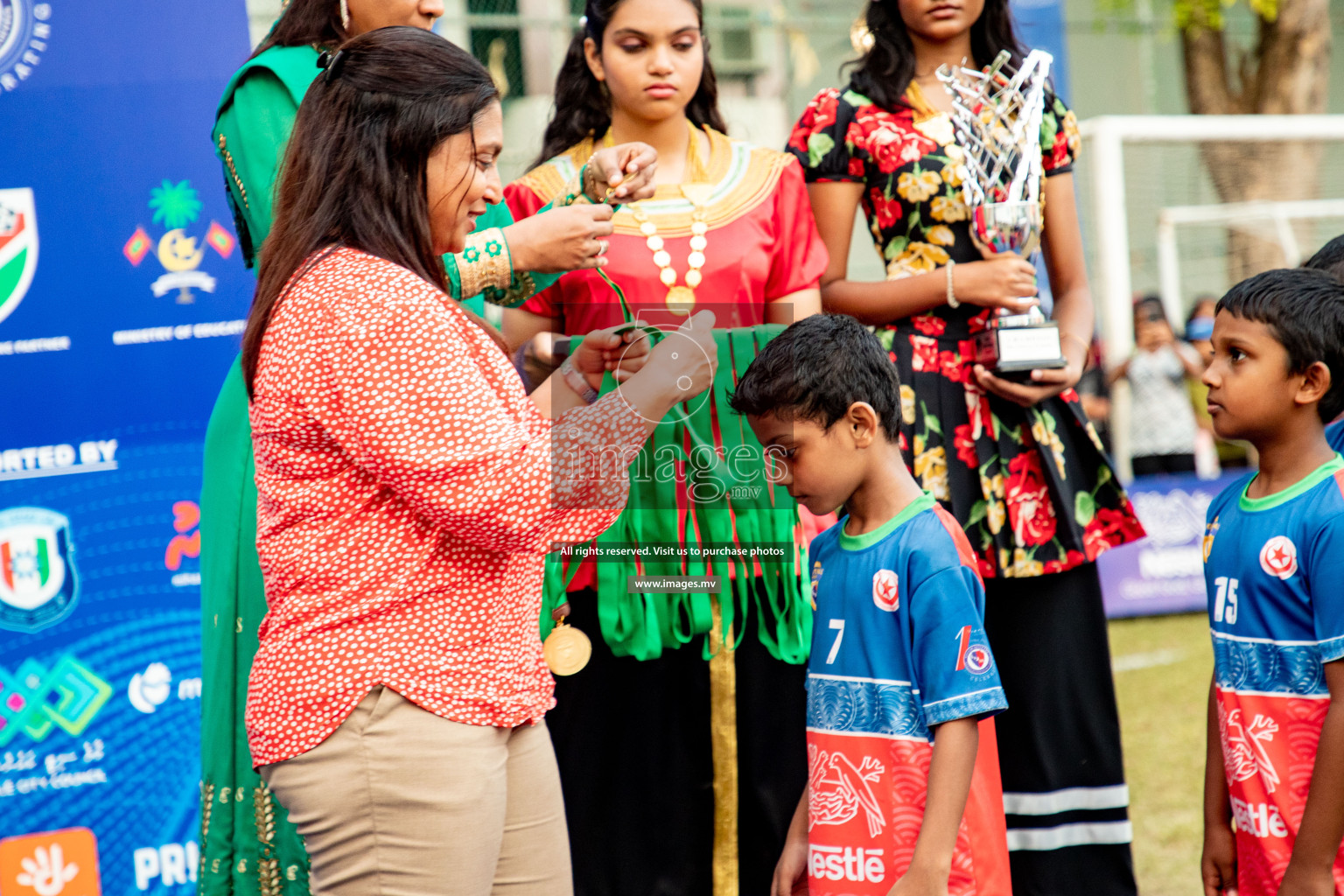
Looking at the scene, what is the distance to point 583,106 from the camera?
8.80ft

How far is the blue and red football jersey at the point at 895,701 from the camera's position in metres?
1.84

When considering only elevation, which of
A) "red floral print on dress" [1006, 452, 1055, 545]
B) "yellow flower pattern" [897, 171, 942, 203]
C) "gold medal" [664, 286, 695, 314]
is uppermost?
"yellow flower pattern" [897, 171, 942, 203]

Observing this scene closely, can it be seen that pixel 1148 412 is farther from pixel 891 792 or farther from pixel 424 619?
pixel 424 619

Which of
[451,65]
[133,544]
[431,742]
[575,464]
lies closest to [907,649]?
[575,464]

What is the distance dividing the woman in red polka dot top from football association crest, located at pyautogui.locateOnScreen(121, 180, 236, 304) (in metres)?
1.58

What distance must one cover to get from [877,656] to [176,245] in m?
Answer: 2.09

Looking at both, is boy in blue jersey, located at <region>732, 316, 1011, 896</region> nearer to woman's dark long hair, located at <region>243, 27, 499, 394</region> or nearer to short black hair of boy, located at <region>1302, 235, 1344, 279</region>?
woman's dark long hair, located at <region>243, 27, 499, 394</region>

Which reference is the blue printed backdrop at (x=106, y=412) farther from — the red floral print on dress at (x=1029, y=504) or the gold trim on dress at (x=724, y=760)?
the red floral print on dress at (x=1029, y=504)

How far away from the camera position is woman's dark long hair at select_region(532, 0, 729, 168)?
2.67 meters

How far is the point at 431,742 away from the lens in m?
1.56

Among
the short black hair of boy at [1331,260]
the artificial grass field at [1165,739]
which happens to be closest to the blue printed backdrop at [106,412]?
the short black hair of boy at [1331,260]

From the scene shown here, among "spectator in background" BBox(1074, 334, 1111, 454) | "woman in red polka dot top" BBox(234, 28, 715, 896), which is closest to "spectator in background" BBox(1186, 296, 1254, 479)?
"spectator in background" BBox(1074, 334, 1111, 454)

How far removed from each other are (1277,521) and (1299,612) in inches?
5.7

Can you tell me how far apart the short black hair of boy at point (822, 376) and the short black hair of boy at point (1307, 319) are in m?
0.62
